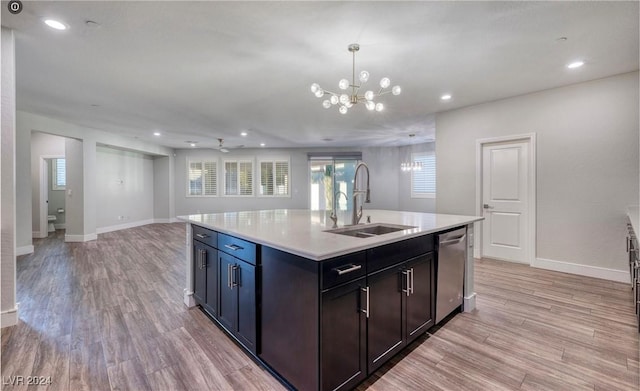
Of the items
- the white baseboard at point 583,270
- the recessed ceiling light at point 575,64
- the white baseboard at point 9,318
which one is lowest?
the white baseboard at point 9,318

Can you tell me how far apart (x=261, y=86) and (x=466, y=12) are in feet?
8.24

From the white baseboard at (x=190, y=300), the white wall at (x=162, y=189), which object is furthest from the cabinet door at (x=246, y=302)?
the white wall at (x=162, y=189)

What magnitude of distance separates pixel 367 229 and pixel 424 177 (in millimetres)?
6707

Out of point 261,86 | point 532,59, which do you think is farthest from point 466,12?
point 261,86

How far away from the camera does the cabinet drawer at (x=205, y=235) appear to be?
7.67 feet

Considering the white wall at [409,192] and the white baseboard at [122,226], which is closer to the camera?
the white baseboard at [122,226]

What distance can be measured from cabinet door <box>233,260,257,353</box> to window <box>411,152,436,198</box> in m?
7.38

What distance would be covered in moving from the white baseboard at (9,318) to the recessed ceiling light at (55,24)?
2551 millimetres

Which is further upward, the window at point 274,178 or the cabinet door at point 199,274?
the window at point 274,178

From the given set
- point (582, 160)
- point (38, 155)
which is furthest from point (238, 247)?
point (38, 155)

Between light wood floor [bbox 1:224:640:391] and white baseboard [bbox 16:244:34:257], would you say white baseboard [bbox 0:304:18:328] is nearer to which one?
light wood floor [bbox 1:224:640:391]

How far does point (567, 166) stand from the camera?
12.4ft

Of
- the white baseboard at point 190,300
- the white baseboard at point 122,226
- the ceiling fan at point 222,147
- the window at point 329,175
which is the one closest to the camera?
the white baseboard at point 190,300

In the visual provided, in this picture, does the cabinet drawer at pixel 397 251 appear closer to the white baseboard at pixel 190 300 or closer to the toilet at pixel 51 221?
the white baseboard at pixel 190 300
